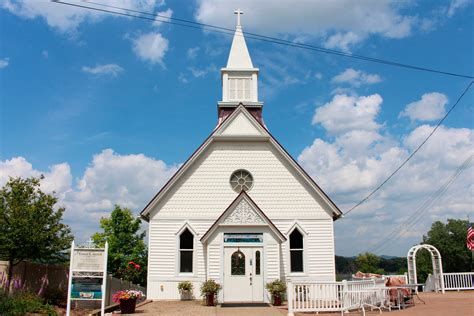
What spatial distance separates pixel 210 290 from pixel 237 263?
1761 mm

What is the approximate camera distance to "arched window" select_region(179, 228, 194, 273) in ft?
66.8

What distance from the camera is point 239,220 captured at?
19172mm

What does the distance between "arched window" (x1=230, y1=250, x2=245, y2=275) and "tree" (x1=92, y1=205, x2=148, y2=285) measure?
85.6ft

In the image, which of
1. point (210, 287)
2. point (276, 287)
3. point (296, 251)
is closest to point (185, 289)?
point (210, 287)

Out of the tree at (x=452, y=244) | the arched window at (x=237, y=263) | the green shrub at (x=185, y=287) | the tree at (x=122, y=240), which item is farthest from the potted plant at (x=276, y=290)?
the tree at (x=452, y=244)

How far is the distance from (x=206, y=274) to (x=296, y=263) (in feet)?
13.9

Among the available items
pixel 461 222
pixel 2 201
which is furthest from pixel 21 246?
pixel 461 222

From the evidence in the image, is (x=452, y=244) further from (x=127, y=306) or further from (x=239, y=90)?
(x=127, y=306)

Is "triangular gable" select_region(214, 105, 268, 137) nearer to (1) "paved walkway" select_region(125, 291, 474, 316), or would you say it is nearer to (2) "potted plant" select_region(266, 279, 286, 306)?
(2) "potted plant" select_region(266, 279, 286, 306)

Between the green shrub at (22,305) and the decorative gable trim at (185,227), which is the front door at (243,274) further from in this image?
the green shrub at (22,305)

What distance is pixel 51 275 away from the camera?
17891 mm

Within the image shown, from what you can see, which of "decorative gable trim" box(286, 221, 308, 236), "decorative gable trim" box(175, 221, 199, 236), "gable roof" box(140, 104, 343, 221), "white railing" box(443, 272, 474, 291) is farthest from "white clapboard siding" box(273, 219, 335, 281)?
"white railing" box(443, 272, 474, 291)

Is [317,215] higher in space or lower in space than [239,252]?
higher

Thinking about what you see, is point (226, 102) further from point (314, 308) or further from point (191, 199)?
point (314, 308)
